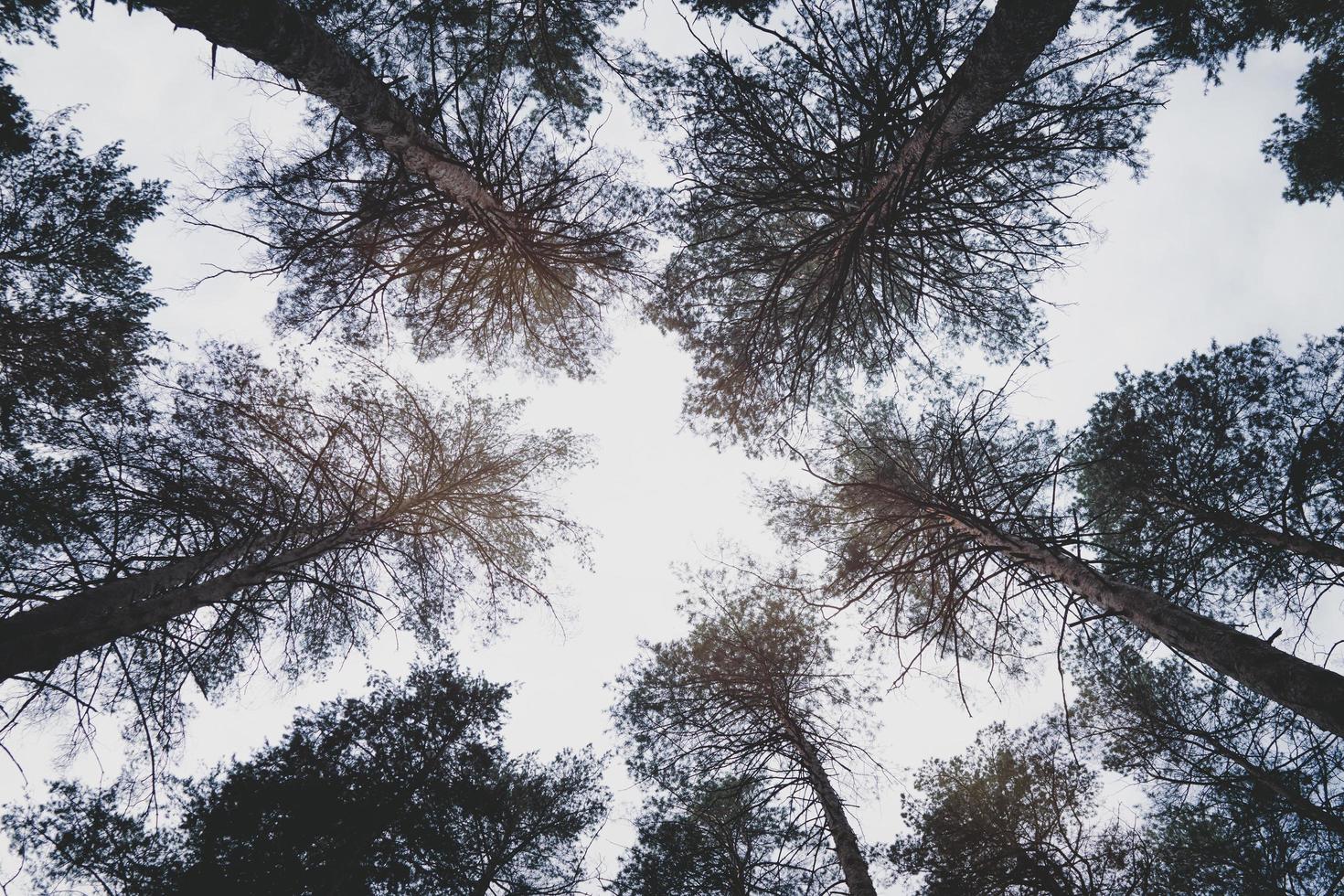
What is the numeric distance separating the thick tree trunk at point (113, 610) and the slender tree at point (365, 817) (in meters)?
3.55

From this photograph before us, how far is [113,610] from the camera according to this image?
3.85 meters

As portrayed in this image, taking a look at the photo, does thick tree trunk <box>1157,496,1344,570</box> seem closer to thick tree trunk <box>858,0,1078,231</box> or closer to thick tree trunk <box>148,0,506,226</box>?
thick tree trunk <box>858,0,1078,231</box>

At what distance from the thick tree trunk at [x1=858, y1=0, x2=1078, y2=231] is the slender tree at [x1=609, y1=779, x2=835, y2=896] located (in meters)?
6.80

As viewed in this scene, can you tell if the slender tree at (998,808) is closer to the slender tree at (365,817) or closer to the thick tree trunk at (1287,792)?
the thick tree trunk at (1287,792)

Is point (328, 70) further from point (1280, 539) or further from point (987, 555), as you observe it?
point (1280, 539)

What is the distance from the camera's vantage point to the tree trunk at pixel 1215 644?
246cm

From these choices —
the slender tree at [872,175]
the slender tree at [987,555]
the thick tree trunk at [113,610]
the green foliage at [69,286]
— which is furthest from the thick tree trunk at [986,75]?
the green foliage at [69,286]

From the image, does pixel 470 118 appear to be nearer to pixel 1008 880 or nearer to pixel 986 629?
pixel 1008 880

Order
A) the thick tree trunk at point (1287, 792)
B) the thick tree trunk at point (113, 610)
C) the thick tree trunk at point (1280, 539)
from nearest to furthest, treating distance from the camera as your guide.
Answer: the thick tree trunk at point (113, 610) < the thick tree trunk at point (1287, 792) < the thick tree trunk at point (1280, 539)

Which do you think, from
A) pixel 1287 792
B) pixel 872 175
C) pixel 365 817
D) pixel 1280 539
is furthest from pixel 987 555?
pixel 365 817

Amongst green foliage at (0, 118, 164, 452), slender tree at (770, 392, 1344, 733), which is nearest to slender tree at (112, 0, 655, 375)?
green foliage at (0, 118, 164, 452)

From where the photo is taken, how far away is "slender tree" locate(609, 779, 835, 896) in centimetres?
632

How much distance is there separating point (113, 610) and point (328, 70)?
442 cm

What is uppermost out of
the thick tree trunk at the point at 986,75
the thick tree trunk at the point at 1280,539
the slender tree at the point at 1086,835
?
the thick tree trunk at the point at 986,75
